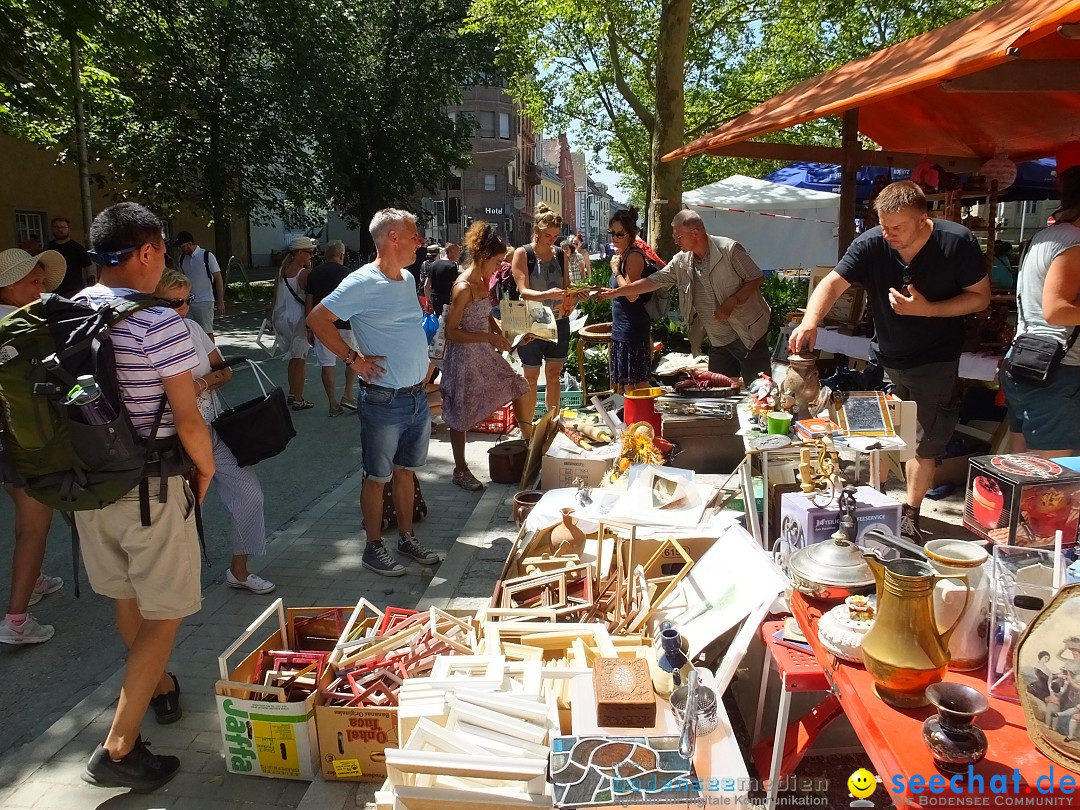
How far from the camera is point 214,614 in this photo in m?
4.13

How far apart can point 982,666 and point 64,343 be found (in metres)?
2.94

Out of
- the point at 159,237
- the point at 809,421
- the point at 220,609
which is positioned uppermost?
the point at 159,237

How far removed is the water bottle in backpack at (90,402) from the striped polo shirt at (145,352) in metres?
0.07

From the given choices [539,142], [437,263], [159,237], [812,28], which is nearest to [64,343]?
[159,237]

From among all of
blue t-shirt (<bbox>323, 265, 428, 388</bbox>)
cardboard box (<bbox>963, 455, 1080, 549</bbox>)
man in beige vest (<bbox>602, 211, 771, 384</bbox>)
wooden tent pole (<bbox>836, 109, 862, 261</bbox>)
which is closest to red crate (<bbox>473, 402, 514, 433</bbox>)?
man in beige vest (<bbox>602, 211, 771, 384</bbox>)

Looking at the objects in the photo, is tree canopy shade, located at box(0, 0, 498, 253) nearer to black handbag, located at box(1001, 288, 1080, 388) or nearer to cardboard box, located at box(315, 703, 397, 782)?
cardboard box, located at box(315, 703, 397, 782)

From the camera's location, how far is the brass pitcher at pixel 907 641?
6.03ft

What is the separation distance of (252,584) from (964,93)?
20.0ft

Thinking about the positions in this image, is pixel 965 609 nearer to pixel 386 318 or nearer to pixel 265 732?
pixel 265 732

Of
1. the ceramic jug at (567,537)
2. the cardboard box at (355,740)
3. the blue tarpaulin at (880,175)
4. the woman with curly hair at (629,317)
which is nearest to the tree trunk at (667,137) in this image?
the blue tarpaulin at (880,175)

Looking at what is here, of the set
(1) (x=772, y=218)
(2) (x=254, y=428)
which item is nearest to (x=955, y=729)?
(2) (x=254, y=428)

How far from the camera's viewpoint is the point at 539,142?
90.4 metres

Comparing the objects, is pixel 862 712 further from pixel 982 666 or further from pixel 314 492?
pixel 314 492

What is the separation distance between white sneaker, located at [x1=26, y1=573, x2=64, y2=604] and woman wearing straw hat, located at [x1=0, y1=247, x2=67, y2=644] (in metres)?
0.32
